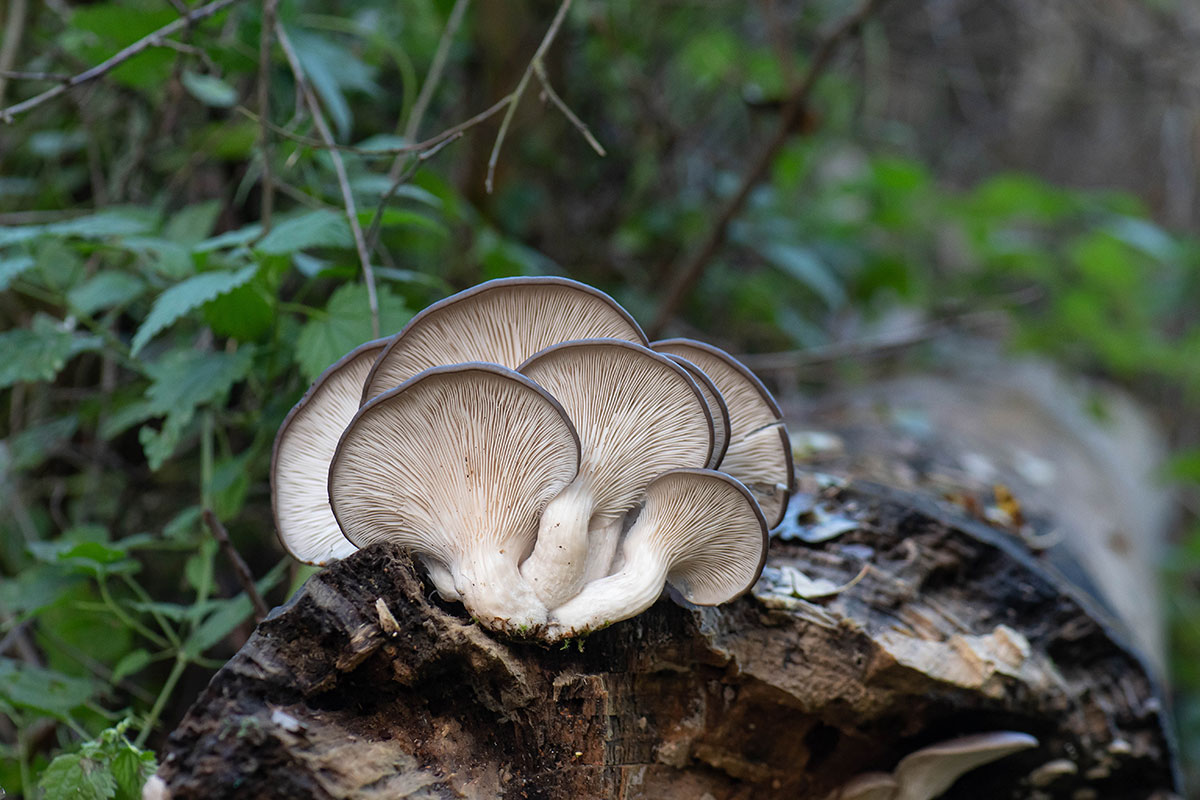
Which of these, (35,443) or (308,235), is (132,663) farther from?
(308,235)

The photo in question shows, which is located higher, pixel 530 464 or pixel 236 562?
pixel 530 464

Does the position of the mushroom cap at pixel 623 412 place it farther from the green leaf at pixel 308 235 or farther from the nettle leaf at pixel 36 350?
the nettle leaf at pixel 36 350

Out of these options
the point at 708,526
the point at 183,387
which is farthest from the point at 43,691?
the point at 708,526

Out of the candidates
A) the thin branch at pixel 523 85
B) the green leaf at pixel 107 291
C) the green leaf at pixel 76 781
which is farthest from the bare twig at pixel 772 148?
the green leaf at pixel 76 781

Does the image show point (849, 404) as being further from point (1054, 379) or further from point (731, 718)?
point (731, 718)

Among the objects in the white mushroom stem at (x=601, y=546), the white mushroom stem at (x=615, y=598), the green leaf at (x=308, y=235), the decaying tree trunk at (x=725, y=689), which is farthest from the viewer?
the green leaf at (x=308, y=235)

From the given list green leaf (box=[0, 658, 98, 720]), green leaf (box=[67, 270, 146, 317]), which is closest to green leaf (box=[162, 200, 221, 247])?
green leaf (box=[67, 270, 146, 317])
